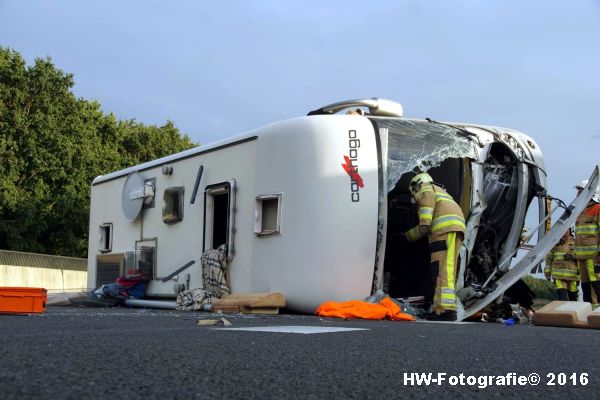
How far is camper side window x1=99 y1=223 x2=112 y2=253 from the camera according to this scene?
10720 millimetres

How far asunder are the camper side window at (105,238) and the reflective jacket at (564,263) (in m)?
6.55

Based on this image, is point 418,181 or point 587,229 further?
point 587,229

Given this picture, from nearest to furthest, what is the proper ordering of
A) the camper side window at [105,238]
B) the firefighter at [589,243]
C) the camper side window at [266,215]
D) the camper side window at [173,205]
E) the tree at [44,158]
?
the camper side window at [266,215]
the firefighter at [589,243]
the camper side window at [173,205]
the camper side window at [105,238]
the tree at [44,158]

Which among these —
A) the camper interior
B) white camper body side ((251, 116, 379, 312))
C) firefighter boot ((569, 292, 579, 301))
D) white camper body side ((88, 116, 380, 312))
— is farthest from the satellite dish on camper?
firefighter boot ((569, 292, 579, 301))

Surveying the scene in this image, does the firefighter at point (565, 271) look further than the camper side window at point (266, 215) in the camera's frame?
Yes

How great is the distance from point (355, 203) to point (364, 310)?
1042 mm

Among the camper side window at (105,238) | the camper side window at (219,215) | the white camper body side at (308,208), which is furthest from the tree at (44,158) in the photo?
the white camper body side at (308,208)

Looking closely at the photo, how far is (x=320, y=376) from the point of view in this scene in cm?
230

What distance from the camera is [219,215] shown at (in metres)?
8.53

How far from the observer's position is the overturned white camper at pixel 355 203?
662cm

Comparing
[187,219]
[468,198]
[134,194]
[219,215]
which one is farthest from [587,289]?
[134,194]

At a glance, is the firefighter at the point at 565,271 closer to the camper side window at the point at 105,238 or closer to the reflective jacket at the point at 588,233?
the reflective jacket at the point at 588,233

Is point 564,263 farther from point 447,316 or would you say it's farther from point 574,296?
point 447,316

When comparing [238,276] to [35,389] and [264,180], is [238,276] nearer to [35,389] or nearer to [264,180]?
[264,180]
